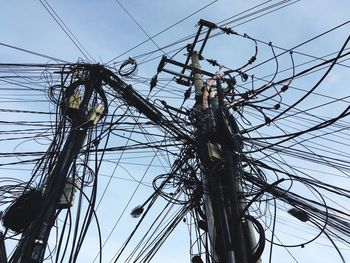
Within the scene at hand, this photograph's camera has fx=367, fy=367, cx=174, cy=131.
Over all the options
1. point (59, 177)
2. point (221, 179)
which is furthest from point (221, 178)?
point (59, 177)

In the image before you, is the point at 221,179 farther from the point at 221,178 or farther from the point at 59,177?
the point at 59,177

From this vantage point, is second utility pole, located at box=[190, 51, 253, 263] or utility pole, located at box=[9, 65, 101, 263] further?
second utility pole, located at box=[190, 51, 253, 263]

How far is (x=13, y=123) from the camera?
5320mm

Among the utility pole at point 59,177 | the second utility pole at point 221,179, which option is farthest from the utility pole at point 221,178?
the utility pole at point 59,177

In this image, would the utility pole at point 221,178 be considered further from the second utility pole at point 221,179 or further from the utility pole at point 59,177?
the utility pole at point 59,177

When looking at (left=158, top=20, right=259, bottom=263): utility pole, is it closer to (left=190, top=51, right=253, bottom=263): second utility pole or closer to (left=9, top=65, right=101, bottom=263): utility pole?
(left=190, top=51, right=253, bottom=263): second utility pole

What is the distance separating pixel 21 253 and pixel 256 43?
518cm

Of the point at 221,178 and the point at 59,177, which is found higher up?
the point at 221,178

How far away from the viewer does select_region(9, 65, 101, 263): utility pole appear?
3365 millimetres

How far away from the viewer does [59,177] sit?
12.7 feet

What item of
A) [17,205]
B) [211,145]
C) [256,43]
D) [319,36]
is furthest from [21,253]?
[256,43]

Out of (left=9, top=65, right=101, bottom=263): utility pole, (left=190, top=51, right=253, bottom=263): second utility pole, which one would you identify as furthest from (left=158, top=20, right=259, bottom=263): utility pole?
(left=9, top=65, right=101, bottom=263): utility pole

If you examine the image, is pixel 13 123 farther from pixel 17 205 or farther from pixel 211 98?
pixel 211 98

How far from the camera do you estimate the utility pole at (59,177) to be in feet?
11.0
